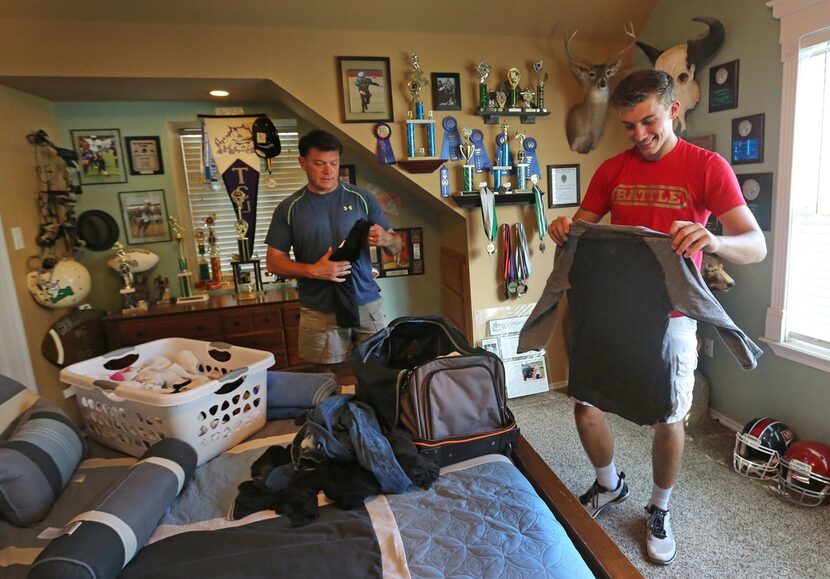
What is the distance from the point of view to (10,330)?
102 inches

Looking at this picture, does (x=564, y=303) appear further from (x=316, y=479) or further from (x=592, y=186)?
(x=316, y=479)

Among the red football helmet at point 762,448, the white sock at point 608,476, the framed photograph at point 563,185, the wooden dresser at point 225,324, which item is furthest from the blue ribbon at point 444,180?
the red football helmet at point 762,448

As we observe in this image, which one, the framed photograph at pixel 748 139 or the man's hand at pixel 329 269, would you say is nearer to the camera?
the man's hand at pixel 329 269

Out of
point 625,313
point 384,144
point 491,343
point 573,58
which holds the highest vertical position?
point 573,58

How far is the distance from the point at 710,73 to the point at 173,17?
280cm

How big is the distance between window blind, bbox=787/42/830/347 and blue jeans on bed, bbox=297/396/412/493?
2078mm

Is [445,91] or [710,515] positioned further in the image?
[445,91]

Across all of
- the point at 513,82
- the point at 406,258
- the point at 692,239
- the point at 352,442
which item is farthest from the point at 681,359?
the point at 406,258

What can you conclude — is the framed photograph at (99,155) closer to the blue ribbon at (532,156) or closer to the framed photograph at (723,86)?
the blue ribbon at (532,156)

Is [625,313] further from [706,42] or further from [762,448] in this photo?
[706,42]

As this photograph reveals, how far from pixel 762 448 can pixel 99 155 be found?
418cm

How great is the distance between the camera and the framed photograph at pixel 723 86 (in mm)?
2385

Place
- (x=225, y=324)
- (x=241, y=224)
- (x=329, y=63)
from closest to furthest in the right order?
1. (x=329, y=63)
2. (x=225, y=324)
3. (x=241, y=224)

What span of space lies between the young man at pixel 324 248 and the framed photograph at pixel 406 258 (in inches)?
59.1
